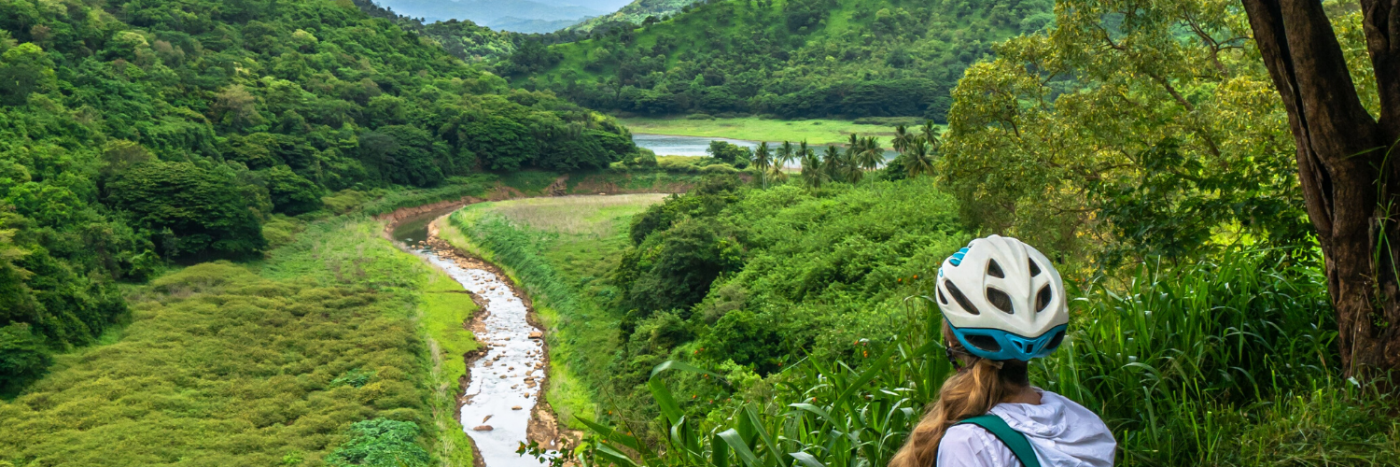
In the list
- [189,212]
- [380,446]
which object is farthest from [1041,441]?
[189,212]

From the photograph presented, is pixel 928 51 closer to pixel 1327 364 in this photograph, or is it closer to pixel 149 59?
pixel 149 59

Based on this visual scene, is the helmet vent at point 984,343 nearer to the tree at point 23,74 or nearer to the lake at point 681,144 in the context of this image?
the tree at point 23,74

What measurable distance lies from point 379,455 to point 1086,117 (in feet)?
44.3

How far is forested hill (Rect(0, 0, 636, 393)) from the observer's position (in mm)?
27562

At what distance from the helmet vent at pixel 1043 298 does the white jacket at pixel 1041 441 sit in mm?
283

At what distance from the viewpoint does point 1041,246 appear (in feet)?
44.9

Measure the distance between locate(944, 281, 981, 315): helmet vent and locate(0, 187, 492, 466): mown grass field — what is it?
443 inches

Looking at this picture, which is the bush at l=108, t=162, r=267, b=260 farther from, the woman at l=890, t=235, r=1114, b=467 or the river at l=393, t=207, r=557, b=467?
the woman at l=890, t=235, r=1114, b=467

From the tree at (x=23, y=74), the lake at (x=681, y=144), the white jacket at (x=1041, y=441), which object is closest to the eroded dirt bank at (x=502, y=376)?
the white jacket at (x=1041, y=441)

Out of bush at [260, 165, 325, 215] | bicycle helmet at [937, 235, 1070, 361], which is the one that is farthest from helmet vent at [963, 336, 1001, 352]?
bush at [260, 165, 325, 215]

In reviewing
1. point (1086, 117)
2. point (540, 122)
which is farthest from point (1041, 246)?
point (540, 122)

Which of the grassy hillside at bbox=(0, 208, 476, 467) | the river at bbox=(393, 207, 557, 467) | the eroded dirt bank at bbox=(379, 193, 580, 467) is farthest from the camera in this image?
the river at bbox=(393, 207, 557, 467)

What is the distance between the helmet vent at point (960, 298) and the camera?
234 centimetres

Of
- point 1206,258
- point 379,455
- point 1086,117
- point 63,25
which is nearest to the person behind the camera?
point 1206,258
